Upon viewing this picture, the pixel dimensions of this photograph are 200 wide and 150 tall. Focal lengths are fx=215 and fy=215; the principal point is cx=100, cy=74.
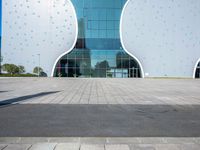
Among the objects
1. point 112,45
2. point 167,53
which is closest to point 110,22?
point 112,45

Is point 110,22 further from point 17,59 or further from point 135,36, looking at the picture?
point 17,59

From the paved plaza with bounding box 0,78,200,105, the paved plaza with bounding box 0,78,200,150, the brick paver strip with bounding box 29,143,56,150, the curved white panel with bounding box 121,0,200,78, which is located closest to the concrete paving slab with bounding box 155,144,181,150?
the paved plaza with bounding box 0,78,200,150

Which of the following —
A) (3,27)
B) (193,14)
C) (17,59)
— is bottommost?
(17,59)

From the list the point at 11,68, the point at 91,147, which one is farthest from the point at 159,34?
the point at 91,147

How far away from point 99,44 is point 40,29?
1313cm

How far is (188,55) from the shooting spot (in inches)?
1861

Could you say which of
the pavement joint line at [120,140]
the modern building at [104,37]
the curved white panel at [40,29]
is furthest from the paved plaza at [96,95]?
the curved white panel at [40,29]

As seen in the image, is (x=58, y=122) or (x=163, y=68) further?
(x=163, y=68)

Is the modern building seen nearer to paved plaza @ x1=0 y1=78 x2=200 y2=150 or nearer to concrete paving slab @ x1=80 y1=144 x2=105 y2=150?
paved plaza @ x1=0 y1=78 x2=200 y2=150

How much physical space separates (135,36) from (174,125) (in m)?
41.9

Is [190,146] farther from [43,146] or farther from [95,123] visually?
[43,146]

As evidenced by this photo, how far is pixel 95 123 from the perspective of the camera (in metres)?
6.42

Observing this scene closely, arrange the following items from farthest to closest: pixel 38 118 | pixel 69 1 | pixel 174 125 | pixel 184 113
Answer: pixel 69 1
pixel 184 113
pixel 38 118
pixel 174 125

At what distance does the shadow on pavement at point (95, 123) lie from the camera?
5520mm
